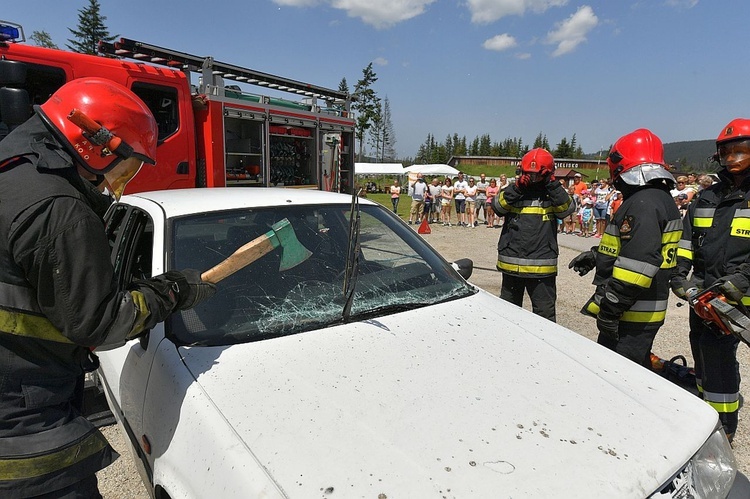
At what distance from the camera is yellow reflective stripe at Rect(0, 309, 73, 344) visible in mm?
1241

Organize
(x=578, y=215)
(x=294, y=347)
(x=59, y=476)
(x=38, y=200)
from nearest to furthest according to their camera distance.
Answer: (x=38, y=200) → (x=59, y=476) → (x=294, y=347) → (x=578, y=215)

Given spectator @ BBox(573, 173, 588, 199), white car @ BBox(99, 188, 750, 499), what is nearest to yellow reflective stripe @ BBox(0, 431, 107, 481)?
white car @ BBox(99, 188, 750, 499)

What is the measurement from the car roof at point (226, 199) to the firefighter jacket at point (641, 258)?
148 centimetres

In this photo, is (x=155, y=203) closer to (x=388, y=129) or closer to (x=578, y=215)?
(x=578, y=215)

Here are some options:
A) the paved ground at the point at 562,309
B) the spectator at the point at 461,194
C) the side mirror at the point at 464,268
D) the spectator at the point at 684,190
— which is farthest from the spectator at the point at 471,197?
the side mirror at the point at 464,268

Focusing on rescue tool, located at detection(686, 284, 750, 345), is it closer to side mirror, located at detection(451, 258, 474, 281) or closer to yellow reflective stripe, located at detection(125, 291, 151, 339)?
side mirror, located at detection(451, 258, 474, 281)

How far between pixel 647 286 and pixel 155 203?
265 cm

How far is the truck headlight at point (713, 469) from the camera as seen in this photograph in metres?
1.49

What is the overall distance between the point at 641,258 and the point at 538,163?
1.35 m

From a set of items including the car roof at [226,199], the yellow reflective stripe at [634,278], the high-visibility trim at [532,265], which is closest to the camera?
the car roof at [226,199]

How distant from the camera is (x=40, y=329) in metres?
1.28

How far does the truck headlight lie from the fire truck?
216 inches

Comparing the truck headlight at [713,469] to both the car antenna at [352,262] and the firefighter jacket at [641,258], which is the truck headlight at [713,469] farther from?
the car antenna at [352,262]

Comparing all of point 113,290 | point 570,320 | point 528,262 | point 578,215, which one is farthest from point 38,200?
point 578,215
